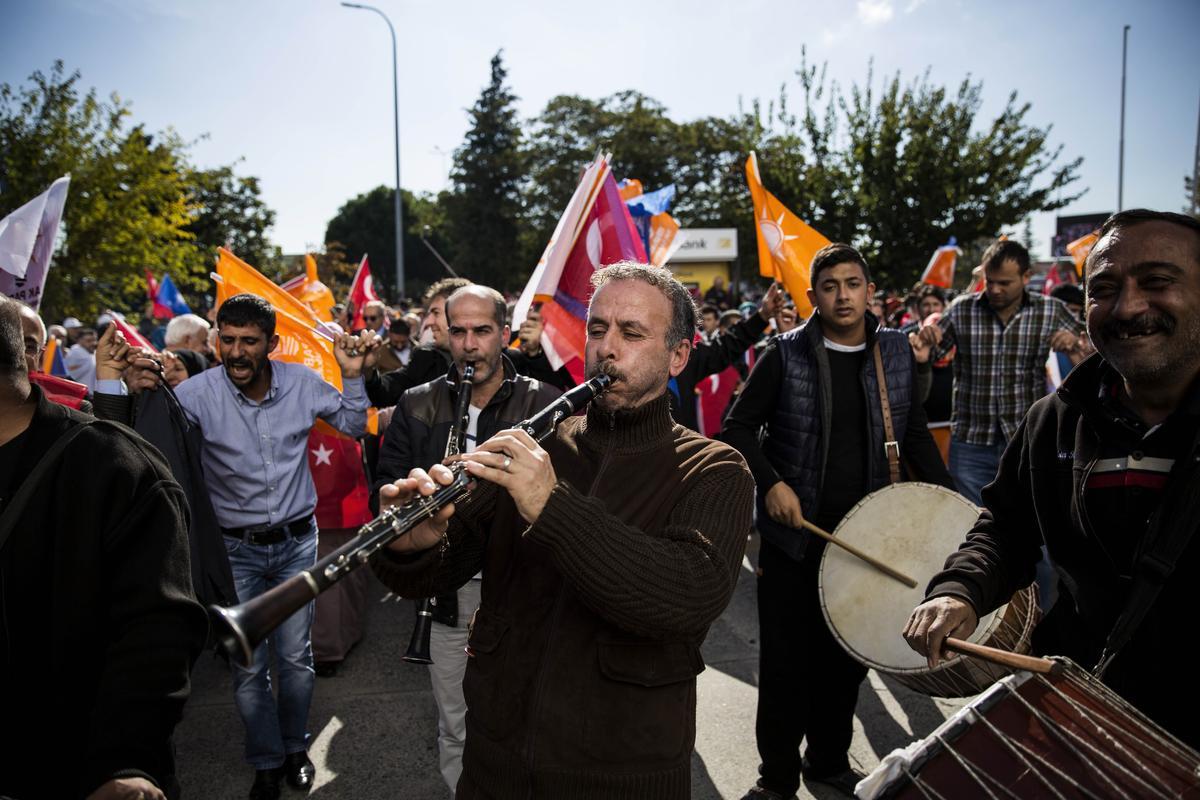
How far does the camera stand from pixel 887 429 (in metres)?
3.73

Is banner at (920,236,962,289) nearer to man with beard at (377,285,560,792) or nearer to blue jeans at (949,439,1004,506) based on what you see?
blue jeans at (949,439,1004,506)

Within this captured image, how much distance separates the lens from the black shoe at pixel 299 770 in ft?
12.7

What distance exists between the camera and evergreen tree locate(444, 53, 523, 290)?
43.3 metres

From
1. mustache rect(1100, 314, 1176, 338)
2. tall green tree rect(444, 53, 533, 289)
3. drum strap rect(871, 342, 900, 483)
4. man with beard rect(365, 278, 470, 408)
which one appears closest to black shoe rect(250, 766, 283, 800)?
man with beard rect(365, 278, 470, 408)

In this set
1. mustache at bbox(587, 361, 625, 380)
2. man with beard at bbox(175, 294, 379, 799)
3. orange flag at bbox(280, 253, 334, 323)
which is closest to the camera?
mustache at bbox(587, 361, 625, 380)

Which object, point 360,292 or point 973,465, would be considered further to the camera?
point 360,292

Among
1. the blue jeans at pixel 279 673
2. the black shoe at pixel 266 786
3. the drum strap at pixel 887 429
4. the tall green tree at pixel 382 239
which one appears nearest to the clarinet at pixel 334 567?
the drum strap at pixel 887 429

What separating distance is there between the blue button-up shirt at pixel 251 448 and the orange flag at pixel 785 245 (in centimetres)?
382

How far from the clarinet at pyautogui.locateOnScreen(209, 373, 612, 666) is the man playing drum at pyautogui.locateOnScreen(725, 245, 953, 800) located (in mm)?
1918

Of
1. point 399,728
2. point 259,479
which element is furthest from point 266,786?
point 259,479

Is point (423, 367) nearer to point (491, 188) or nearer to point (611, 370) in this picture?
point (611, 370)

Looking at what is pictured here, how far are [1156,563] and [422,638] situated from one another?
276cm

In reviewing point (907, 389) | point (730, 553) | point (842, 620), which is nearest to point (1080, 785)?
point (730, 553)

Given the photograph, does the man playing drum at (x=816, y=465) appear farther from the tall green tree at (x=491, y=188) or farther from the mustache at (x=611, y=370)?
the tall green tree at (x=491, y=188)
